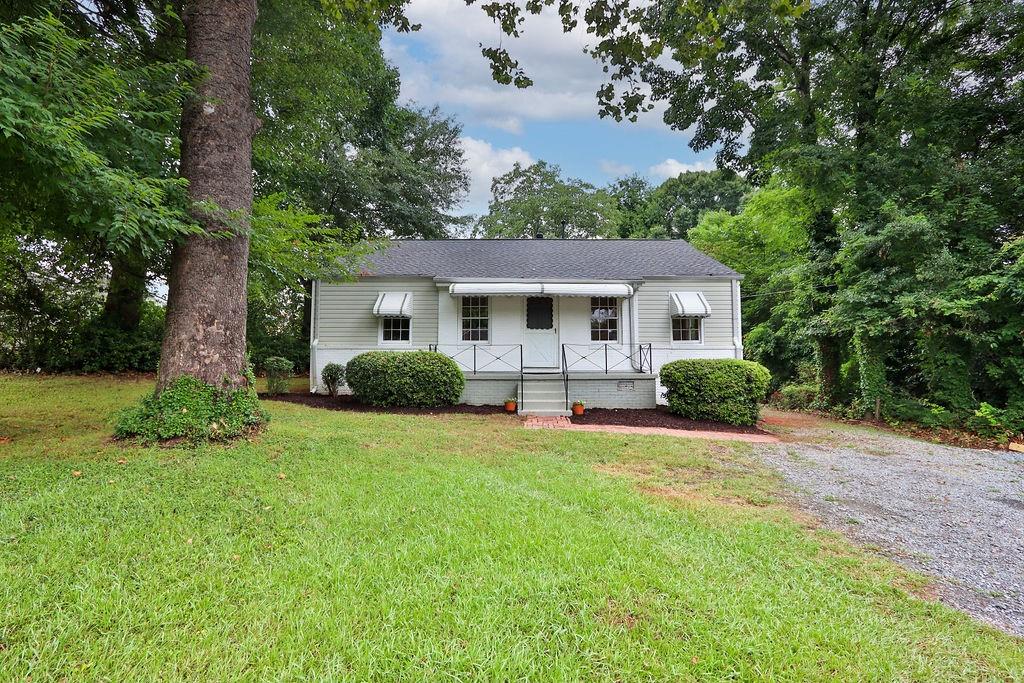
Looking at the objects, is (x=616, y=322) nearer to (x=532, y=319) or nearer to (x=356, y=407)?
(x=532, y=319)

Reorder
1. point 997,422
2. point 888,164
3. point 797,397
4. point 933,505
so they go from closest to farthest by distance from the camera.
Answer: point 933,505
point 997,422
point 888,164
point 797,397

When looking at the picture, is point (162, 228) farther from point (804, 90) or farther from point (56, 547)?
point (804, 90)

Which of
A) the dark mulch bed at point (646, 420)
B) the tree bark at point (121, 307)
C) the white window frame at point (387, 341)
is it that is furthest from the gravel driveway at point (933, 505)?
the tree bark at point (121, 307)

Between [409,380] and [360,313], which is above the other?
[360,313]

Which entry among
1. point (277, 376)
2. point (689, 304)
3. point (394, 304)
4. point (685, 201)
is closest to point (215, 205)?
point (394, 304)

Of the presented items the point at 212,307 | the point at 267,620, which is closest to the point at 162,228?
the point at 212,307

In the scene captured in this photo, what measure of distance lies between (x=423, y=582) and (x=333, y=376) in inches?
408

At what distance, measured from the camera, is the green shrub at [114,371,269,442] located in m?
5.15

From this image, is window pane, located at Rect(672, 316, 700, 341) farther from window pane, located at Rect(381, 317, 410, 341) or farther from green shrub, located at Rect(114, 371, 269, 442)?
green shrub, located at Rect(114, 371, 269, 442)

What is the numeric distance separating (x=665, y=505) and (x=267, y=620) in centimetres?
347

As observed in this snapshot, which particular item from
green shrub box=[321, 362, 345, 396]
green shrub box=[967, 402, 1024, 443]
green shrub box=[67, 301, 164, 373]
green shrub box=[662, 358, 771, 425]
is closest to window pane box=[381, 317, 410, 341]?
green shrub box=[321, 362, 345, 396]

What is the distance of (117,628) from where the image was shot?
2111mm

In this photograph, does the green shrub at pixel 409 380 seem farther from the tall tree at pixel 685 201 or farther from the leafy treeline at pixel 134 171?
the tall tree at pixel 685 201

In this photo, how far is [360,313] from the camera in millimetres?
12828
